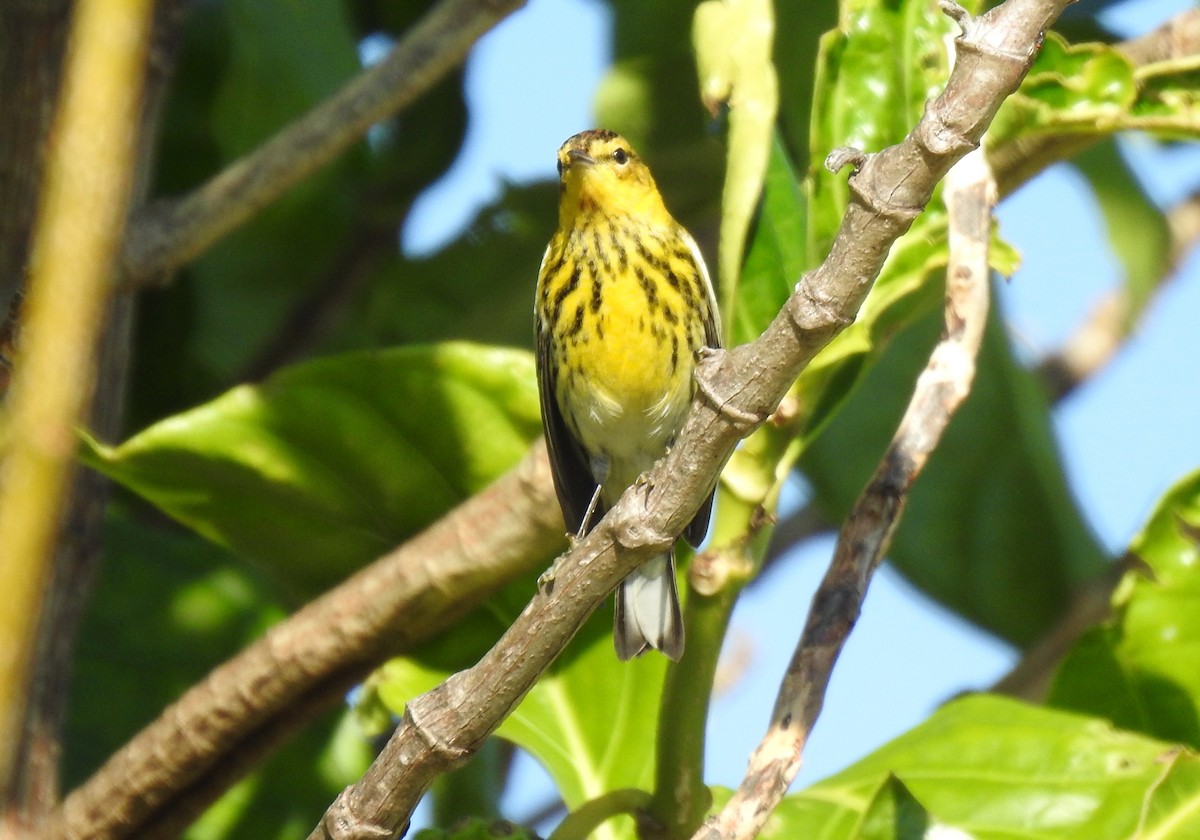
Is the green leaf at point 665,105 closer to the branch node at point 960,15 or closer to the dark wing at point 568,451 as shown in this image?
the dark wing at point 568,451

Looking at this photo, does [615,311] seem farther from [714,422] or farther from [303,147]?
[714,422]

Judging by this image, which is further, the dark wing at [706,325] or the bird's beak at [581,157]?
the bird's beak at [581,157]

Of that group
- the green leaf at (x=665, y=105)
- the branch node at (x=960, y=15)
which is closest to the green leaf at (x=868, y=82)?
the branch node at (x=960, y=15)

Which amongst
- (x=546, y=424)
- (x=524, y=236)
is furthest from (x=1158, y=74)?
(x=524, y=236)

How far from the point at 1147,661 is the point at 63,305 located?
7.73ft

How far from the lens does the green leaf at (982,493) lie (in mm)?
3502

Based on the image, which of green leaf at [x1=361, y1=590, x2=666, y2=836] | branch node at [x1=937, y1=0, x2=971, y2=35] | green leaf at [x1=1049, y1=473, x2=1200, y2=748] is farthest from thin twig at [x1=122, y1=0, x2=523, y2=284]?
green leaf at [x1=1049, y1=473, x2=1200, y2=748]

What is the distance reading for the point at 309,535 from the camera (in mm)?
2787

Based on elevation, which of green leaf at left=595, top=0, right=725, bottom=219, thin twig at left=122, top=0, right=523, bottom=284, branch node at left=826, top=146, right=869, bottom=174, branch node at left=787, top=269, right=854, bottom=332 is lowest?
branch node at left=787, top=269, right=854, bottom=332

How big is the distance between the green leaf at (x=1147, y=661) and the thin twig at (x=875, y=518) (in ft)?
2.37

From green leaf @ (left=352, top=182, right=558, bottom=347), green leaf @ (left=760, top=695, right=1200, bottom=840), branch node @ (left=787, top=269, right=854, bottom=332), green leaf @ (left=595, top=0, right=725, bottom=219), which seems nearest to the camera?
branch node @ (left=787, top=269, right=854, bottom=332)

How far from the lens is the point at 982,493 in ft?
12.0

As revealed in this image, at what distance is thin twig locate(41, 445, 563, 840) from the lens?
235 cm

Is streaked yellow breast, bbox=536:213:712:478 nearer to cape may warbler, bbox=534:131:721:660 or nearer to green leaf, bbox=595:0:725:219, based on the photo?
cape may warbler, bbox=534:131:721:660
